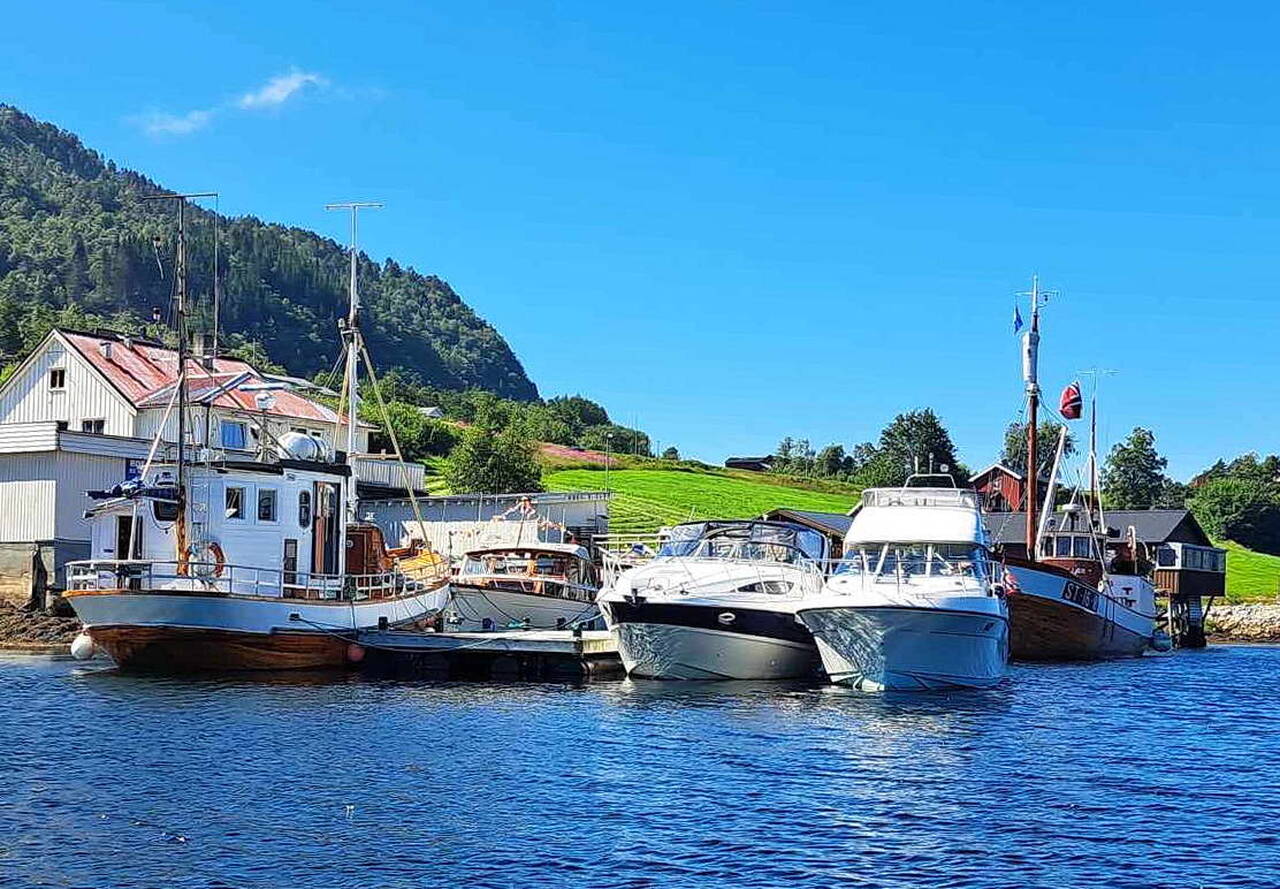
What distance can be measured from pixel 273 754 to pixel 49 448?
31.6m

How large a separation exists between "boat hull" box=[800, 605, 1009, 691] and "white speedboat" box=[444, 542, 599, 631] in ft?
44.0

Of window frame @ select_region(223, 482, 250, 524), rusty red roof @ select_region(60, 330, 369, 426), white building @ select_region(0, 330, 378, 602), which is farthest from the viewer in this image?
rusty red roof @ select_region(60, 330, 369, 426)

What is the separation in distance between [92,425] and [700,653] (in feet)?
127

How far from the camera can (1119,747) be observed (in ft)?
106

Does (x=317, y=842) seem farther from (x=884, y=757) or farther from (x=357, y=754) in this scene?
(x=884, y=757)

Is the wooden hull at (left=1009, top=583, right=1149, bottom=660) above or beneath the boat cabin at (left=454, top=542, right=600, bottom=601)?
beneath

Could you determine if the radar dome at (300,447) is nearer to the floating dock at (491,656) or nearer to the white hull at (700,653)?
the floating dock at (491,656)

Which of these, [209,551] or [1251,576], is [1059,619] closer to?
[209,551]

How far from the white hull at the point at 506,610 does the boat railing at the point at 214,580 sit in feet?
16.3

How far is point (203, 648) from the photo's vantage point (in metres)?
42.1

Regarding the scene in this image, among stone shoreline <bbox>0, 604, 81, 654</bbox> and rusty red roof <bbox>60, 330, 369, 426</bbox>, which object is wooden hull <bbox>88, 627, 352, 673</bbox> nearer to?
Answer: stone shoreline <bbox>0, 604, 81, 654</bbox>

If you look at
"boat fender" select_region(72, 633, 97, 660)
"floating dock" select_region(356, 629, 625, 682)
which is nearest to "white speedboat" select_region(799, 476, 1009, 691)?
"floating dock" select_region(356, 629, 625, 682)

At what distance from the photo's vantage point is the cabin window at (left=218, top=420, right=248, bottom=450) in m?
55.2

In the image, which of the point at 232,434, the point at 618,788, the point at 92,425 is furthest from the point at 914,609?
the point at 92,425
